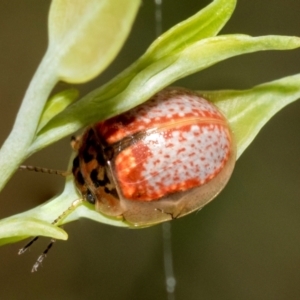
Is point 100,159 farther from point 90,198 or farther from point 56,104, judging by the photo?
point 56,104

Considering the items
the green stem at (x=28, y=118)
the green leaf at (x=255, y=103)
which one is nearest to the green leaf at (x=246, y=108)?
the green leaf at (x=255, y=103)

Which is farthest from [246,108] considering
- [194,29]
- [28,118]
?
[28,118]

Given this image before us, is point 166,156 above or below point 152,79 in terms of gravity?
below

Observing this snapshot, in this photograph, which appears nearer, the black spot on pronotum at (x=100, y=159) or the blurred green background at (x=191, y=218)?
the black spot on pronotum at (x=100, y=159)

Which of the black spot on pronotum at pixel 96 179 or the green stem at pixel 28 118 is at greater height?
the green stem at pixel 28 118

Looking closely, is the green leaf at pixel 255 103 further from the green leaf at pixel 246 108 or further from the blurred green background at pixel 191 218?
the blurred green background at pixel 191 218

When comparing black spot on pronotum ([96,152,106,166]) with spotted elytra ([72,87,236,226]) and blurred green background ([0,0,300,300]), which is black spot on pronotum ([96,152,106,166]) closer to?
spotted elytra ([72,87,236,226])
